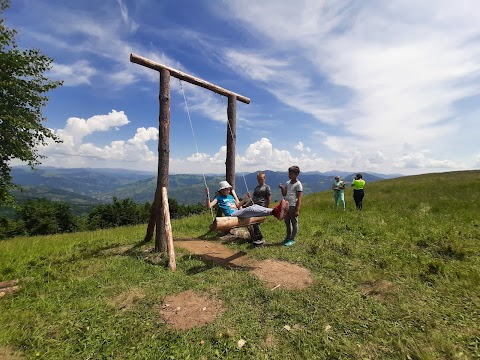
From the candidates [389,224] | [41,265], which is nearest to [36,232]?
[41,265]

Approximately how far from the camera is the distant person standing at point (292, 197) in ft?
31.3

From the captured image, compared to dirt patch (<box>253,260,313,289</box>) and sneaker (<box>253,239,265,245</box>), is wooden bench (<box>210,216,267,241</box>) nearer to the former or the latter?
dirt patch (<box>253,260,313,289</box>)

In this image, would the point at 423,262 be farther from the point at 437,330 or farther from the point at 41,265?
the point at 41,265

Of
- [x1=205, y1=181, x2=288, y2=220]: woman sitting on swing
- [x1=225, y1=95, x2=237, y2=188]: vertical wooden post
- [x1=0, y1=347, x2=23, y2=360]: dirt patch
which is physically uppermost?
[x1=225, y1=95, x2=237, y2=188]: vertical wooden post

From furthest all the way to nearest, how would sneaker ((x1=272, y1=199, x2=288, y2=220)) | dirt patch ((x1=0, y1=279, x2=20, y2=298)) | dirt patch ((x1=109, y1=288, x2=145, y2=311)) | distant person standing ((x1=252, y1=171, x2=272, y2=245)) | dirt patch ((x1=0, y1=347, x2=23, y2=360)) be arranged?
distant person standing ((x1=252, y1=171, x2=272, y2=245)) < sneaker ((x1=272, y1=199, x2=288, y2=220)) < dirt patch ((x1=0, y1=279, x2=20, y2=298)) < dirt patch ((x1=109, y1=288, x2=145, y2=311)) < dirt patch ((x1=0, y1=347, x2=23, y2=360))

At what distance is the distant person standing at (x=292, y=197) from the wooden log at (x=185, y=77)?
199 inches

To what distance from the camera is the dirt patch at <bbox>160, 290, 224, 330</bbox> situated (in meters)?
5.14

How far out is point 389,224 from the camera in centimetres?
1158

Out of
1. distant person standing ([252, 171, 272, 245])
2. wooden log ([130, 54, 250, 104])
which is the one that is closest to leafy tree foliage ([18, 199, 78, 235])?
wooden log ([130, 54, 250, 104])

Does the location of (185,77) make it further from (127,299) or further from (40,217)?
(40,217)

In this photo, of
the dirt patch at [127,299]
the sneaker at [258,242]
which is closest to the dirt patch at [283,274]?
the sneaker at [258,242]

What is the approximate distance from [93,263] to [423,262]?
9806 mm

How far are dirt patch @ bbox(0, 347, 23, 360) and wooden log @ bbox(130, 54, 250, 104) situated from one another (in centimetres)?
843

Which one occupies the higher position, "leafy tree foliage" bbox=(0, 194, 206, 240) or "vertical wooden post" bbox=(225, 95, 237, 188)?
"vertical wooden post" bbox=(225, 95, 237, 188)
